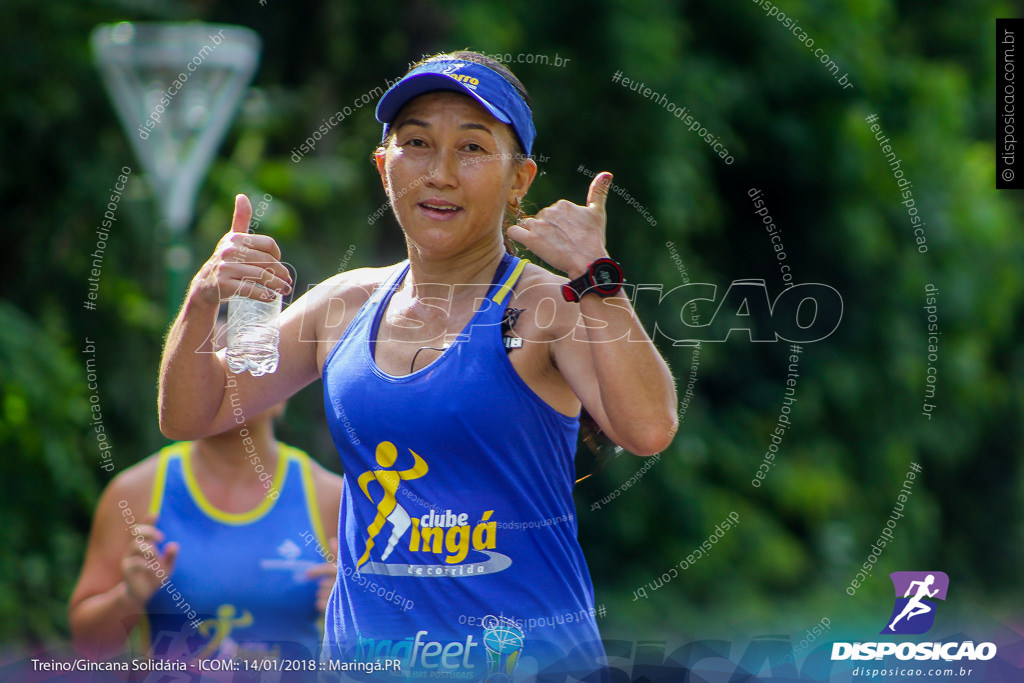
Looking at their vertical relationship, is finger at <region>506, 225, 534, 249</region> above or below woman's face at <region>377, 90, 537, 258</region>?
below

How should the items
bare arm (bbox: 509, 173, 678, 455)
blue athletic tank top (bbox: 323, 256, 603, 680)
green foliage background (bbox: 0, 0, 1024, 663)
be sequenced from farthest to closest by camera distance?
green foliage background (bbox: 0, 0, 1024, 663), blue athletic tank top (bbox: 323, 256, 603, 680), bare arm (bbox: 509, 173, 678, 455)

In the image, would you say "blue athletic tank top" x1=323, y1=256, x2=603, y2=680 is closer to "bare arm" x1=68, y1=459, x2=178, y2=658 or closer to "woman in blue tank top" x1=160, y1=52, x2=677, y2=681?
Answer: "woman in blue tank top" x1=160, y1=52, x2=677, y2=681

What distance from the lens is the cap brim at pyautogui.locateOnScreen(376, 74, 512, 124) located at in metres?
2.03

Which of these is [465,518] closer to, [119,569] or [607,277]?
[607,277]

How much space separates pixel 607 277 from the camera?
1.86 meters

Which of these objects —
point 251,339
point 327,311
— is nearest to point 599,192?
point 327,311

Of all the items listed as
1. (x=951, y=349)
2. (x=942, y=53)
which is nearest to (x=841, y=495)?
(x=951, y=349)

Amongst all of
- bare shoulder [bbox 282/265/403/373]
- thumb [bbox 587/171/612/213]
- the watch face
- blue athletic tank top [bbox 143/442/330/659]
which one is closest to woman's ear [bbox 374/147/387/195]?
bare shoulder [bbox 282/265/403/373]

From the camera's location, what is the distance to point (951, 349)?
28.6 feet

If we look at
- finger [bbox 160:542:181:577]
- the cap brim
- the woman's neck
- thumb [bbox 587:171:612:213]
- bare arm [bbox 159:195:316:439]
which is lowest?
finger [bbox 160:542:181:577]

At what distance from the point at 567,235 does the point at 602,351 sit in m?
0.25

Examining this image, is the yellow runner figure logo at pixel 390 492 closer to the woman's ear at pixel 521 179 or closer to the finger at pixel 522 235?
the finger at pixel 522 235

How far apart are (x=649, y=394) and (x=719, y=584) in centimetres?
567

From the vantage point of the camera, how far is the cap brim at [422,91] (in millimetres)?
2033
